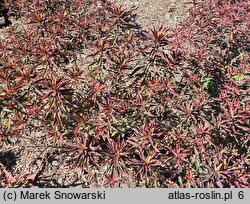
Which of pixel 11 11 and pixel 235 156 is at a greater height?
pixel 11 11

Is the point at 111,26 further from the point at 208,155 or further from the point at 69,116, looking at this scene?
the point at 208,155

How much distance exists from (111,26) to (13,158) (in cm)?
214

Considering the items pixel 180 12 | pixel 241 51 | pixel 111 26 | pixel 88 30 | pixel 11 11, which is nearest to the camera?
pixel 111 26

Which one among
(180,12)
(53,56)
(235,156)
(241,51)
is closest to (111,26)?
(53,56)

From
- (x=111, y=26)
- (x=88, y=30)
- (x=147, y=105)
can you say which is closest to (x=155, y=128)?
(x=147, y=105)

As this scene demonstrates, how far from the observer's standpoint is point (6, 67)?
361cm

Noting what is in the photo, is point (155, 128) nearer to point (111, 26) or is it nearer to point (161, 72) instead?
point (161, 72)

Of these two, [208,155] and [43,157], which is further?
[43,157]

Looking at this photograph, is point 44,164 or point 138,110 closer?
point 138,110

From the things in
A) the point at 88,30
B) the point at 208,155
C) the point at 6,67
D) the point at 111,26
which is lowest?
the point at 208,155

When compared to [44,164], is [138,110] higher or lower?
higher

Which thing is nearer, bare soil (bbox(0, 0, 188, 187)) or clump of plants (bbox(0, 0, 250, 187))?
clump of plants (bbox(0, 0, 250, 187))

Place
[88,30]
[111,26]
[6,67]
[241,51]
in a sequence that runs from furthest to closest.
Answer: [241,51]
[88,30]
[111,26]
[6,67]

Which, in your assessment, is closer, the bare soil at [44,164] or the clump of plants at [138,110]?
the clump of plants at [138,110]
